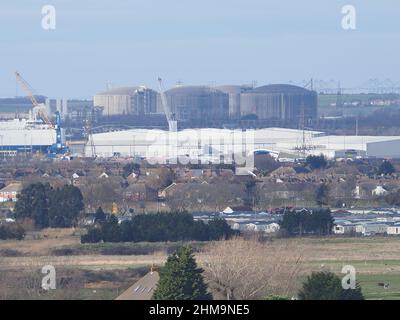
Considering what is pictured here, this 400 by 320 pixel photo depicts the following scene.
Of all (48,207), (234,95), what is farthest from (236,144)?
(48,207)

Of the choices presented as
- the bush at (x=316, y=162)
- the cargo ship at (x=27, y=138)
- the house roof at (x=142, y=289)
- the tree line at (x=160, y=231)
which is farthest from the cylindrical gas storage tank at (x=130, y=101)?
the house roof at (x=142, y=289)

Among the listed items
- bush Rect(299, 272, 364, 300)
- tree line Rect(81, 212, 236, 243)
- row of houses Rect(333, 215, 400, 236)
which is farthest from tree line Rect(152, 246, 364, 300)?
row of houses Rect(333, 215, 400, 236)

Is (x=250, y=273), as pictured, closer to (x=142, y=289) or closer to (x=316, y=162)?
(x=142, y=289)

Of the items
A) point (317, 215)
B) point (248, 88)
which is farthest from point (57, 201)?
point (248, 88)

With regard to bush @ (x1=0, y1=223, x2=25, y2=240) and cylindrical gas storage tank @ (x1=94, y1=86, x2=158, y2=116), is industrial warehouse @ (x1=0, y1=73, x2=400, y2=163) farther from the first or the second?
bush @ (x1=0, y1=223, x2=25, y2=240)

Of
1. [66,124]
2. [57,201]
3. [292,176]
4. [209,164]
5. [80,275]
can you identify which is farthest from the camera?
[66,124]

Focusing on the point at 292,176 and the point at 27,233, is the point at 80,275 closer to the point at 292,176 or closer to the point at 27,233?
the point at 27,233

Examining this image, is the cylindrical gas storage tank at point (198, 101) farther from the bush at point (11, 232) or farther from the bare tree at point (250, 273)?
the bare tree at point (250, 273)
